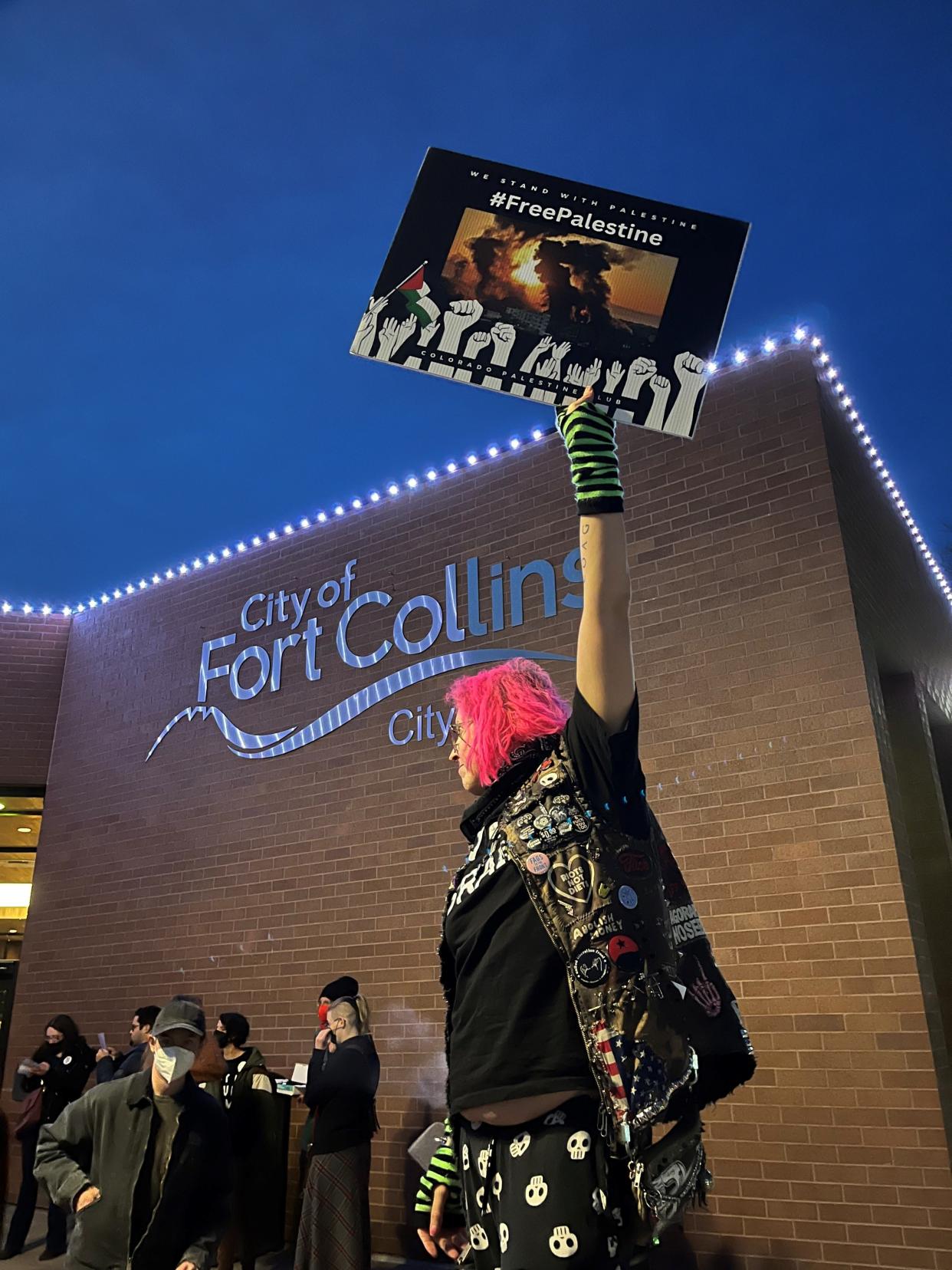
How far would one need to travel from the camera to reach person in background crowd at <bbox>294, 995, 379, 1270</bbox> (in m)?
4.67

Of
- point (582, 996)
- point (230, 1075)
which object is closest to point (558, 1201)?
point (582, 996)

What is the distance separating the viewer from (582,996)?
1323 mm

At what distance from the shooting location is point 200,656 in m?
8.25

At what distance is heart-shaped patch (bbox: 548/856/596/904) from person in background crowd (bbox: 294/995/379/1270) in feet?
12.9

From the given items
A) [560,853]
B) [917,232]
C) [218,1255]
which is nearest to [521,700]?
[560,853]

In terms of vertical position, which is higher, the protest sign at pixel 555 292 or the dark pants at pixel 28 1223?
the protest sign at pixel 555 292

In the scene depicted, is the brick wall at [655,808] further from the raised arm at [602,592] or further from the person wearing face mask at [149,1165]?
the raised arm at [602,592]

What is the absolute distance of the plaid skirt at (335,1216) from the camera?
466 cm

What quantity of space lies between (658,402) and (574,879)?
3.07 feet

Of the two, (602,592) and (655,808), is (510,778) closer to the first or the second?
(602,592)

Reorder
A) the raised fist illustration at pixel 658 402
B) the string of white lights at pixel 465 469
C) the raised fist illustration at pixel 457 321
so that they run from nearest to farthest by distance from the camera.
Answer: the raised fist illustration at pixel 658 402
the raised fist illustration at pixel 457 321
the string of white lights at pixel 465 469

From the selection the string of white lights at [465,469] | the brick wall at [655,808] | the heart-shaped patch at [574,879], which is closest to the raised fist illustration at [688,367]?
the heart-shaped patch at [574,879]

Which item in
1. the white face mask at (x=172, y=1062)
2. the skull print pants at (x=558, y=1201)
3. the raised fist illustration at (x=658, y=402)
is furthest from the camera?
the white face mask at (x=172, y=1062)

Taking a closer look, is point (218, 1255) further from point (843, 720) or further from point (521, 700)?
point (521, 700)
